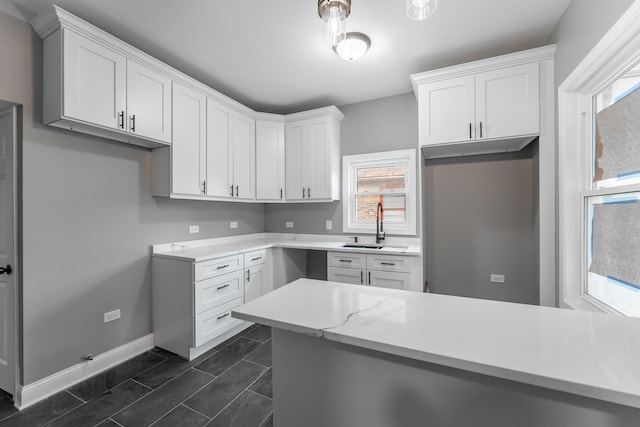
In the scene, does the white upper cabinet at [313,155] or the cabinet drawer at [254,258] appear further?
the white upper cabinet at [313,155]

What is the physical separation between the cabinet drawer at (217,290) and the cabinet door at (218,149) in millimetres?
919

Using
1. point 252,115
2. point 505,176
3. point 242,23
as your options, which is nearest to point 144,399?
point 242,23

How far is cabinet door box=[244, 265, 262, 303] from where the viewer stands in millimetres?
3014

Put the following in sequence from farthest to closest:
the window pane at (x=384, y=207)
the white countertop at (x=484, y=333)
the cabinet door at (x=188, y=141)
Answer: the window pane at (x=384, y=207) → the cabinet door at (x=188, y=141) → the white countertop at (x=484, y=333)

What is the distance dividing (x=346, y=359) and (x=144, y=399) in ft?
5.94

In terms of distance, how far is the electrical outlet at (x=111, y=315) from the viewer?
233cm

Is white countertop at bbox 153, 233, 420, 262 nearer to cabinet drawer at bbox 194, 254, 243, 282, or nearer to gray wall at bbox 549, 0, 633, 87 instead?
cabinet drawer at bbox 194, 254, 243, 282

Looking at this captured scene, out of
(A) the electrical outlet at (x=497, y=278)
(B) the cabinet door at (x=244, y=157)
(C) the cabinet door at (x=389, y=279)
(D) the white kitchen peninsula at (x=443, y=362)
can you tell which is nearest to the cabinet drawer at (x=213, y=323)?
(B) the cabinet door at (x=244, y=157)

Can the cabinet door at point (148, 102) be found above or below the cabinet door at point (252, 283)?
above

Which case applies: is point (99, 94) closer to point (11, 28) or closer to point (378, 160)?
point (11, 28)

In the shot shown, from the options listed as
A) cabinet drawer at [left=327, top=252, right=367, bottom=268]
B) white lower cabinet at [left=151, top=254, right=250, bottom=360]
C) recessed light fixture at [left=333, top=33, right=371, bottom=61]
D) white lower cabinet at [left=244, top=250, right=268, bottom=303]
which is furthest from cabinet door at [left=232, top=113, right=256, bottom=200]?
recessed light fixture at [left=333, top=33, right=371, bottom=61]

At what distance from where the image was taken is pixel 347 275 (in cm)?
303

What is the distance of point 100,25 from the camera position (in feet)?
6.92

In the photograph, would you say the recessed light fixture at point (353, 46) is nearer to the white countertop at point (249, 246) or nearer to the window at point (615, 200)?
the window at point (615, 200)
